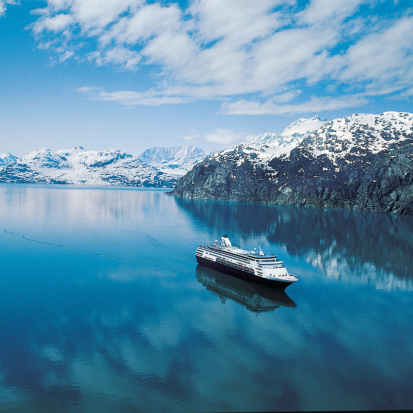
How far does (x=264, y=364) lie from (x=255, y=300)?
20.0 m

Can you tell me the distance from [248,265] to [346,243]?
53.8m

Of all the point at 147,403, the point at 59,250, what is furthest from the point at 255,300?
the point at 59,250

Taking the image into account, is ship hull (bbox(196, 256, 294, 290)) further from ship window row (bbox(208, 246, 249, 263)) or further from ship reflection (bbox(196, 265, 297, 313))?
ship window row (bbox(208, 246, 249, 263))

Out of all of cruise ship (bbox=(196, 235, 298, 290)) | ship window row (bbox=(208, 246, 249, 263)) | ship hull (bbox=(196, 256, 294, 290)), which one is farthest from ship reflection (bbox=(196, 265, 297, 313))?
ship window row (bbox=(208, 246, 249, 263))

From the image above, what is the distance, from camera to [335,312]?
48281 millimetres

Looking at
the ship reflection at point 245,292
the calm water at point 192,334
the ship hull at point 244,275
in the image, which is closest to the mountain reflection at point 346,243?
the calm water at point 192,334

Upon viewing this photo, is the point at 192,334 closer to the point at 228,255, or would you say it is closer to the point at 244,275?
the point at 244,275

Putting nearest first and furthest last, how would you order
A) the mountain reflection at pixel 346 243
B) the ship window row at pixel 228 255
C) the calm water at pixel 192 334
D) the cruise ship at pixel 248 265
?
1. the calm water at pixel 192 334
2. the cruise ship at pixel 248 265
3. the ship window row at pixel 228 255
4. the mountain reflection at pixel 346 243

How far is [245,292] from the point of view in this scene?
188 ft

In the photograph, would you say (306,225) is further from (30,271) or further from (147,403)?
(147,403)

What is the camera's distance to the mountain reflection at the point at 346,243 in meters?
69.4

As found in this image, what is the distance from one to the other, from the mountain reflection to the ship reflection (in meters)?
19.0

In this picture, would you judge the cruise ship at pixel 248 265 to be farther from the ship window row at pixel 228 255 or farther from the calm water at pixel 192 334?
the calm water at pixel 192 334

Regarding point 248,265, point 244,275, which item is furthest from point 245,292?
point 248,265
